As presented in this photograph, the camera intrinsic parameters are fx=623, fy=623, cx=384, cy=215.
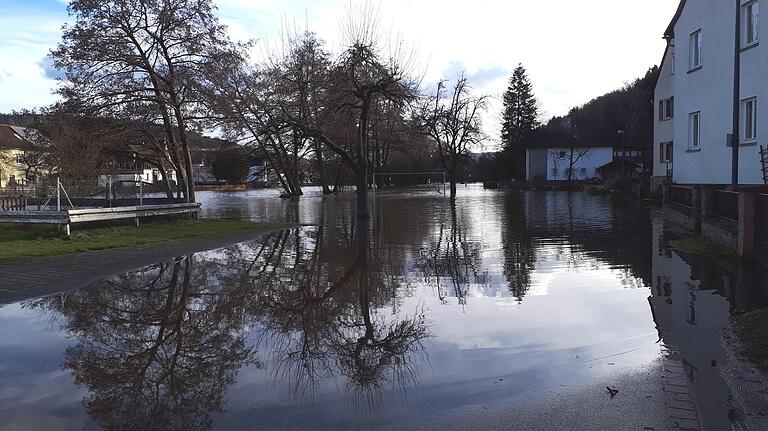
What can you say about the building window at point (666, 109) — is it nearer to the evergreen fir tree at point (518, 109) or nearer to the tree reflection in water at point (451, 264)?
the tree reflection in water at point (451, 264)

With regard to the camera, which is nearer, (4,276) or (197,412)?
(197,412)

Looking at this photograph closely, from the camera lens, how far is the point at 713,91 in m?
20.5

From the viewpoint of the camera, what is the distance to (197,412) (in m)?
4.65

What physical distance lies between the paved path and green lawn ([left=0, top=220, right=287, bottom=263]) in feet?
1.67

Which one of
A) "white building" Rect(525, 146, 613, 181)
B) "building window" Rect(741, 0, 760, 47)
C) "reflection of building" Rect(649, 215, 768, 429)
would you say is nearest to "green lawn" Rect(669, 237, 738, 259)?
"reflection of building" Rect(649, 215, 768, 429)

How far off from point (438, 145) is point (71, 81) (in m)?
40.2

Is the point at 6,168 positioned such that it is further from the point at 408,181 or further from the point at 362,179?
the point at 408,181

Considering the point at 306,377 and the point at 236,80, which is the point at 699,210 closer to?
the point at 306,377

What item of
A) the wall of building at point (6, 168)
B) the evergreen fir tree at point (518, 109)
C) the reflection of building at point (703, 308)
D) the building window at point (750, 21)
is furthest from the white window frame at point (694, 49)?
the evergreen fir tree at point (518, 109)

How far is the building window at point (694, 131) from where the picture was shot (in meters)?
22.5

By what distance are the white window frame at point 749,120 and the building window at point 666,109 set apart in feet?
62.5

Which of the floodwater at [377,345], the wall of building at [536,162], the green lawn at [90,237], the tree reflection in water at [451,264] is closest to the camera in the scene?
the floodwater at [377,345]

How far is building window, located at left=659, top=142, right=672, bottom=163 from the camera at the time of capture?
36219 mm

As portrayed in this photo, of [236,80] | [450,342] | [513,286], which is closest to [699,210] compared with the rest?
[513,286]
